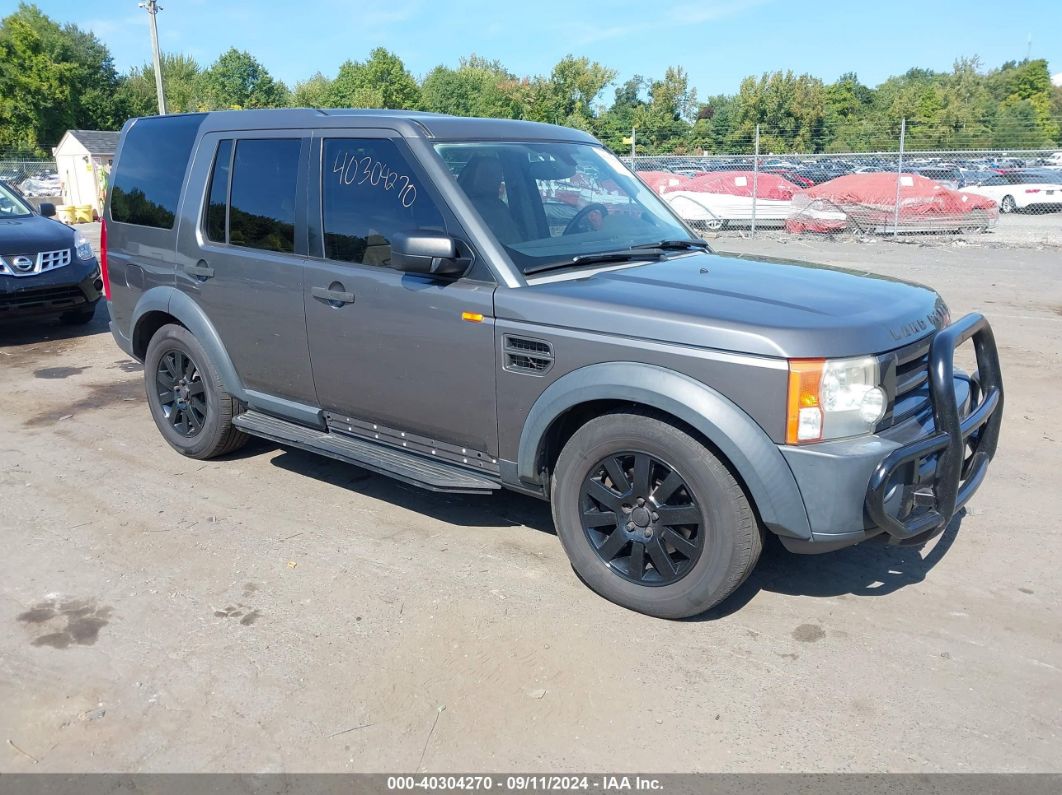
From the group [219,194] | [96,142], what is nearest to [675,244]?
[219,194]

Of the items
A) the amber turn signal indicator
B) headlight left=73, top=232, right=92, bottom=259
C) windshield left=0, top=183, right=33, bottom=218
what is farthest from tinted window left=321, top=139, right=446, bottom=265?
windshield left=0, top=183, right=33, bottom=218

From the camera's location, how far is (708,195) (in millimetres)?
20844

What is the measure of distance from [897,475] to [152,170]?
473 cm

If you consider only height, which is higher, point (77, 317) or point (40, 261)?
point (40, 261)

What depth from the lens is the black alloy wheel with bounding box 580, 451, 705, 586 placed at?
3.59m

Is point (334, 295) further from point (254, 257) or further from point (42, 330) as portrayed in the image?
point (42, 330)

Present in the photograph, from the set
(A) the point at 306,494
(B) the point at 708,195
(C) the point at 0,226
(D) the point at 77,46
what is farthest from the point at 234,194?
(D) the point at 77,46

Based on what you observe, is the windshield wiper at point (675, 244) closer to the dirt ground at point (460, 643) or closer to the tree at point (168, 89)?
the dirt ground at point (460, 643)

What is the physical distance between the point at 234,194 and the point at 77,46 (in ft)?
264

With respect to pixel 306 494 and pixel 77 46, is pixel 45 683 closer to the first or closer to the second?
pixel 306 494

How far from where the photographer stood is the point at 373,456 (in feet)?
14.8

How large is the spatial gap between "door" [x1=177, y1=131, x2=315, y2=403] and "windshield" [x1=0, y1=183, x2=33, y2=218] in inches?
243

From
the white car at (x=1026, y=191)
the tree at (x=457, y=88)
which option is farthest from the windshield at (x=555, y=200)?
the tree at (x=457, y=88)

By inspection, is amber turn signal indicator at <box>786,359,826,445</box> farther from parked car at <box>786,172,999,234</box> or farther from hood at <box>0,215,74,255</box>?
parked car at <box>786,172,999,234</box>
